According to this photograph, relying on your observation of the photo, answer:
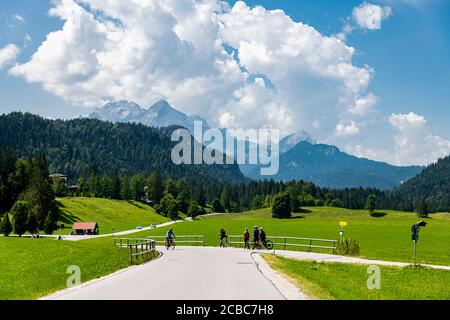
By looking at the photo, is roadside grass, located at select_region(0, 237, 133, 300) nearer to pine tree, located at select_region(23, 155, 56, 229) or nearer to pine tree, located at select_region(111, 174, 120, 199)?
pine tree, located at select_region(23, 155, 56, 229)

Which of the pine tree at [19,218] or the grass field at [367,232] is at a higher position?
the pine tree at [19,218]

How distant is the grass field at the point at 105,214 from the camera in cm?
12683

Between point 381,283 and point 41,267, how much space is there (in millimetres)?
19108

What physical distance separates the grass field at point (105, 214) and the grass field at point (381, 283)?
312ft

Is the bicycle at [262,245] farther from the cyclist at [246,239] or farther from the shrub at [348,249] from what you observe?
the shrub at [348,249]

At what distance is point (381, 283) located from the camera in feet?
73.1

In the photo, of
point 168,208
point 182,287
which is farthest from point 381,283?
point 168,208

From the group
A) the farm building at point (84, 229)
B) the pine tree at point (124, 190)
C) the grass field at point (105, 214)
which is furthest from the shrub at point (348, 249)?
the pine tree at point (124, 190)

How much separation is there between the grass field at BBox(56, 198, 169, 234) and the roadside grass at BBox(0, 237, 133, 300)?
79.2 m

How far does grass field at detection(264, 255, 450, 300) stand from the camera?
55.8 feet

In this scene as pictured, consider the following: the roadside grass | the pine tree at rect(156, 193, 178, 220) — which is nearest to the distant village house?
the roadside grass
